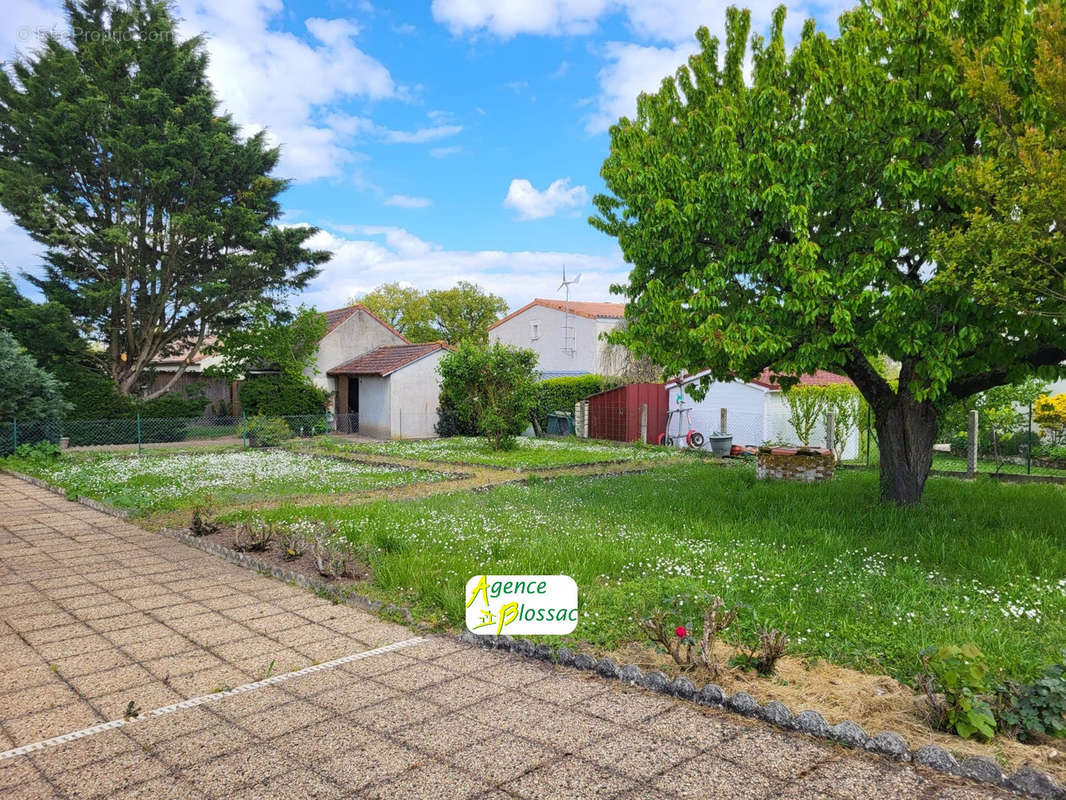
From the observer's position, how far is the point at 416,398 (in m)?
25.2

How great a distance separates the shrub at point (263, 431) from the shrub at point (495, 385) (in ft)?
20.1

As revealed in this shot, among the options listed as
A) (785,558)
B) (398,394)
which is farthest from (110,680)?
(398,394)

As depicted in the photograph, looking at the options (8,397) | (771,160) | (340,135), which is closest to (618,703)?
(771,160)

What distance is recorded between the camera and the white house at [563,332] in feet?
119

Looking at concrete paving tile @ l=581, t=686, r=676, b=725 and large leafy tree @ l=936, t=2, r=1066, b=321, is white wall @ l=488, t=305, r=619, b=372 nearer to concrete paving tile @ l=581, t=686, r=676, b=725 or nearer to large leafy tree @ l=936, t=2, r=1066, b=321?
large leafy tree @ l=936, t=2, r=1066, b=321

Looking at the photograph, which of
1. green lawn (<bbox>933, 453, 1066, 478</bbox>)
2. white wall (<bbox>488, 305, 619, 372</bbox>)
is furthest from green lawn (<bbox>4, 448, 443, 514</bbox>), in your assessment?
white wall (<bbox>488, 305, 619, 372</bbox>)

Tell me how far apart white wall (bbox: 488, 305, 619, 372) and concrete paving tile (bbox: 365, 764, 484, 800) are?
3162cm

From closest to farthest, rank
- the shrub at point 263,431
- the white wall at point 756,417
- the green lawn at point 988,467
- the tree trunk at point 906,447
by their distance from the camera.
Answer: the tree trunk at point 906,447, the green lawn at point 988,467, the white wall at point 756,417, the shrub at point 263,431

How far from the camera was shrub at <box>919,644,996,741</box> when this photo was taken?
10.9 feet

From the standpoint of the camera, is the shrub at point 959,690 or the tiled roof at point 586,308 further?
the tiled roof at point 586,308

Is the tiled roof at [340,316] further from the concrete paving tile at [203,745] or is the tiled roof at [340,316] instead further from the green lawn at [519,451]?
the concrete paving tile at [203,745]

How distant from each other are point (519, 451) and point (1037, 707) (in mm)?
16524

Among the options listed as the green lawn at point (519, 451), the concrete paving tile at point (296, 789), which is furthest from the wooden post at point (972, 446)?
the concrete paving tile at point (296, 789)

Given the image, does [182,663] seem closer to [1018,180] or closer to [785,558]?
[785,558]
